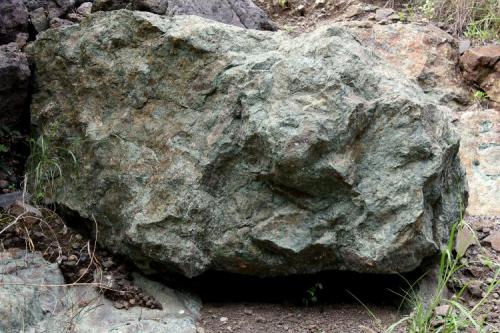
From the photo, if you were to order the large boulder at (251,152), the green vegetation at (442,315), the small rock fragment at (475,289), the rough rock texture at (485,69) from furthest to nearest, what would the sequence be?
the rough rock texture at (485,69), the small rock fragment at (475,289), the large boulder at (251,152), the green vegetation at (442,315)

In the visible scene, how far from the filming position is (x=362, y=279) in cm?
297

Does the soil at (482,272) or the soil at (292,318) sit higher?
the soil at (482,272)

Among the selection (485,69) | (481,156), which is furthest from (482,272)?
(485,69)

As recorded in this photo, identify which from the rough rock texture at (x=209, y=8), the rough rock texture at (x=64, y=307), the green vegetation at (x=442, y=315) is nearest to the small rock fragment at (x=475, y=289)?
the green vegetation at (x=442, y=315)

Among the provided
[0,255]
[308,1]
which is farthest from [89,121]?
[308,1]

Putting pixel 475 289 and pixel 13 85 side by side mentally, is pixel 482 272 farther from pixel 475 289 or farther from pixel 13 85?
pixel 13 85

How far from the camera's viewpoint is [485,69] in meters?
4.62

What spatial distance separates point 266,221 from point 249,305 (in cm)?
45

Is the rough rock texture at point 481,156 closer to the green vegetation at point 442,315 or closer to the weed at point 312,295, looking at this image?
the green vegetation at point 442,315

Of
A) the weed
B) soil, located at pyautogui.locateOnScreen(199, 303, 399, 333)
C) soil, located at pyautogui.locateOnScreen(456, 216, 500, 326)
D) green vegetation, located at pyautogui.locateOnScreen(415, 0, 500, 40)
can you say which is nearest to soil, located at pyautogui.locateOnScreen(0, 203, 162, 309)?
soil, located at pyautogui.locateOnScreen(199, 303, 399, 333)

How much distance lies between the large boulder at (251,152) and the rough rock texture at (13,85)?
0.29 m

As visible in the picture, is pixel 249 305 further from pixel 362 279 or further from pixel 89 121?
pixel 89 121

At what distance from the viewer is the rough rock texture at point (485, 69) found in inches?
180

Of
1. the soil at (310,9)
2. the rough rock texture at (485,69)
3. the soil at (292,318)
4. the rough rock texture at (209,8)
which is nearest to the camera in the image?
the soil at (292,318)
